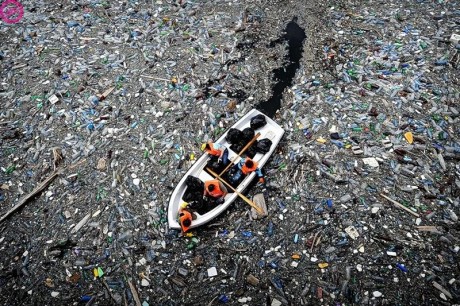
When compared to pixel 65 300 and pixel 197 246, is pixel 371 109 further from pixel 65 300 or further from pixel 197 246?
pixel 65 300

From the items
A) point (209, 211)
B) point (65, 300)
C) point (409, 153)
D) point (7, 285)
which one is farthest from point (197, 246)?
point (409, 153)

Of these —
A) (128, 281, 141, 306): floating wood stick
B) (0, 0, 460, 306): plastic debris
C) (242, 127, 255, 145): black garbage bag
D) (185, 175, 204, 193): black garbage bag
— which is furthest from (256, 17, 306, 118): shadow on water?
(128, 281, 141, 306): floating wood stick

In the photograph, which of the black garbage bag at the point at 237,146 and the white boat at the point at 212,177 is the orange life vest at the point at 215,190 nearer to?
the white boat at the point at 212,177

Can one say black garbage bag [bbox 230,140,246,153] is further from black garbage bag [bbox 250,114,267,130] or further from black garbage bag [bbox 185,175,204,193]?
black garbage bag [bbox 185,175,204,193]

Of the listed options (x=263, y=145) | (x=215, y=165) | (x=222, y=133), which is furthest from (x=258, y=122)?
(x=215, y=165)

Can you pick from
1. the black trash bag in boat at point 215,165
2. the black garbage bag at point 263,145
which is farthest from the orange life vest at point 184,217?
Answer: the black garbage bag at point 263,145

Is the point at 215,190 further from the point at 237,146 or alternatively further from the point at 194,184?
the point at 237,146

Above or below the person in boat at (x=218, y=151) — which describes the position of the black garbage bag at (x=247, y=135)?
above
